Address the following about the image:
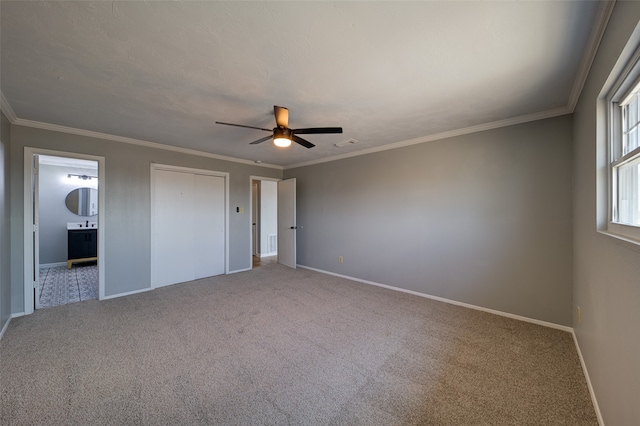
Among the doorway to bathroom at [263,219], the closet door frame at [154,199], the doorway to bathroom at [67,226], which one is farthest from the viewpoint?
the doorway to bathroom at [263,219]

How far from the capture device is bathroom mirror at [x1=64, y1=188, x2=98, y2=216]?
5883mm

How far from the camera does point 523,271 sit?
2.90 m

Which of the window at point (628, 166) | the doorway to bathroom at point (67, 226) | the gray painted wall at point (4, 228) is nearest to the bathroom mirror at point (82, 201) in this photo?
the doorway to bathroom at point (67, 226)

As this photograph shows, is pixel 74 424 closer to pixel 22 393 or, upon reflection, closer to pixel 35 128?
pixel 22 393

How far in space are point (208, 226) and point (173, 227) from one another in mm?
622

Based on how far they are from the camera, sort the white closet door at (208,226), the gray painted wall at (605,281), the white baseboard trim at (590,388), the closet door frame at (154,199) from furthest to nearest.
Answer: the white closet door at (208,226)
the closet door frame at (154,199)
the white baseboard trim at (590,388)
the gray painted wall at (605,281)

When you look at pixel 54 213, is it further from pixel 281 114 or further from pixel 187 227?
pixel 281 114

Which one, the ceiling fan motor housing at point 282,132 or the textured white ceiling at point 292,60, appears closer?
the textured white ceiling at point 292,60

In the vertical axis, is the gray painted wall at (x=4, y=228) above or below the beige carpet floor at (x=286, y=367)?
above

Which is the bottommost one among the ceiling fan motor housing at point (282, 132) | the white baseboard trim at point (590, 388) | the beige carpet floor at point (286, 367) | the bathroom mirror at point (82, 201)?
the beige carpet floor at point (286, 367)

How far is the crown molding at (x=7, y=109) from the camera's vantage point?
94.7 inches

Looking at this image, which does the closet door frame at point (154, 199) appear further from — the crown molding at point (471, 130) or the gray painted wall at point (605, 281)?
the gray painted wall at point (605, 281)

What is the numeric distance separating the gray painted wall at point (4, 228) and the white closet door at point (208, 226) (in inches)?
86.6

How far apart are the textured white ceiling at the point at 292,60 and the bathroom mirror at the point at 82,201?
153 inches
